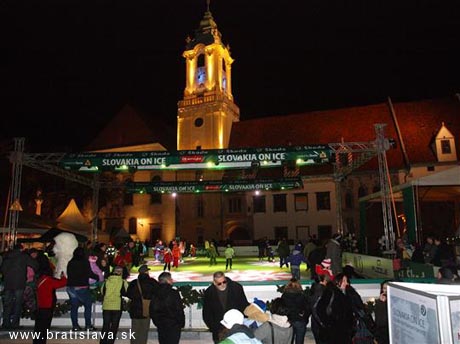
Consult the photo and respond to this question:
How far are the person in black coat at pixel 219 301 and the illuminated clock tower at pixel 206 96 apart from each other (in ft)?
131

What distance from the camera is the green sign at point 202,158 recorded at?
16.6 meters

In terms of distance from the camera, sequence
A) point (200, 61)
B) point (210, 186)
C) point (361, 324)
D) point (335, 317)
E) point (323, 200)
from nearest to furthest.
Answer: point (335, 317) < point (361, 324) < point (210, 186) < point (323, 200) < point (200, 61)

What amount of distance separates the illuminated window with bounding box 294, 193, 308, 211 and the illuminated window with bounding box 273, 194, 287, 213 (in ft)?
3.84

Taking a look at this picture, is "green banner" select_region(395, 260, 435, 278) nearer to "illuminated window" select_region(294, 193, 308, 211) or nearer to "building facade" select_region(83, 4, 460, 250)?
"building facade" select_region(83, 4, 460, 250)

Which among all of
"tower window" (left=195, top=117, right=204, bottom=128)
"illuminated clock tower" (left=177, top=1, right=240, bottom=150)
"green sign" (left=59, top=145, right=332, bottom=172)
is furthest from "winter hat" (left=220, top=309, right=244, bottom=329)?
"tower window" (left=195, top=117, right=204, bottom=128)

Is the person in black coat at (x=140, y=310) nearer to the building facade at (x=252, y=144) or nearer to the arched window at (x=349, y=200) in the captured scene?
the building facade at (x=252, y=144)

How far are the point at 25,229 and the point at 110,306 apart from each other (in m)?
17.1

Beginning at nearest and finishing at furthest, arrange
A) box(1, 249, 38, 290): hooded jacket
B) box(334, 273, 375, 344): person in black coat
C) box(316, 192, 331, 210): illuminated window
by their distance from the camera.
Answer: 1. box(334, 273, 375, 344): person in black coat
2. box(1, 249, 38, 290): hooded jacket
3. box(316, 192, 331, 210): illuminated window

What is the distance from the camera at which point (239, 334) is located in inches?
145

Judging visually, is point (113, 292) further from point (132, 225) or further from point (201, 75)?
point (201, 75)

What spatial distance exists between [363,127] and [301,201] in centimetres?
1042

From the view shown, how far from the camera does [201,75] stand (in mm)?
49562

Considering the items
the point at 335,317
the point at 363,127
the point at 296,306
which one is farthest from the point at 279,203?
the point at 335,317

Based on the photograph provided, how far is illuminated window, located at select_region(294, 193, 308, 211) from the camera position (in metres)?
41.0
